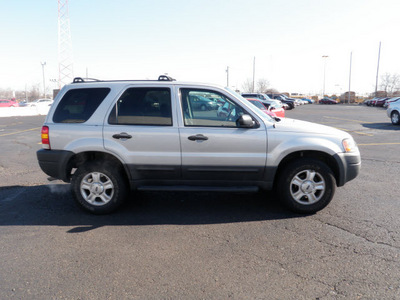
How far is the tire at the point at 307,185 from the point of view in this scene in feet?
14.4

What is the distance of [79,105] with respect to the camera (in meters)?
4.61

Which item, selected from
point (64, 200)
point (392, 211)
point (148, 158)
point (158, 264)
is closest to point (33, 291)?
point (158, 264)

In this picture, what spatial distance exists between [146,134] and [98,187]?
3.41 feet

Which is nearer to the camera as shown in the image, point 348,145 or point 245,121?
point 245,121

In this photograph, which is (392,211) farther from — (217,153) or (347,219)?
(217,153)

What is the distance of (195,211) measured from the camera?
4688mm

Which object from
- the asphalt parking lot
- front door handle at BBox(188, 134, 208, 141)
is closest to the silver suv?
front door handle at BBox(188, 134, 208, 141)

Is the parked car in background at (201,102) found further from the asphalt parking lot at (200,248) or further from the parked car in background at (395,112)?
the parked car in background at (395,112)

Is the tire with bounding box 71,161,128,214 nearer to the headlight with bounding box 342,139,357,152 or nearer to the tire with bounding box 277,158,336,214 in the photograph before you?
the tire with bounding box 277,158,336,214

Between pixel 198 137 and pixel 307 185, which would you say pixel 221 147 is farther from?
pixel 307 185

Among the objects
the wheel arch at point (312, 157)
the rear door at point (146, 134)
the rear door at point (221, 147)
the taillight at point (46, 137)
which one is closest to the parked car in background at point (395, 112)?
the wheel arch at point (312, 157)

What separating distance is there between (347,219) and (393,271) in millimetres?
1295

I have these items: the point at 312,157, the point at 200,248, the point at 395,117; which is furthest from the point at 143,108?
the point at 395,117

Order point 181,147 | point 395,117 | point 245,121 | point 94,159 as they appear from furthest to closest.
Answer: point 395,117 → point 94,159 → point 181,147 → point 245,121
